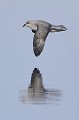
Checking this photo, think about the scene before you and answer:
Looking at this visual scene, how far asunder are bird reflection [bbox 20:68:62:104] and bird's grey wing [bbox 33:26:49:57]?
225 centimetres

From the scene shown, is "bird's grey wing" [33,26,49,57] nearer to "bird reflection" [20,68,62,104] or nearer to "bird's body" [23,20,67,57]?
"bird's body" [23,20,67,57]

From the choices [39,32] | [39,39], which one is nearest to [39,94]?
[39,39]

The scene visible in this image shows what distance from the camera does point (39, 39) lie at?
58.0 feet

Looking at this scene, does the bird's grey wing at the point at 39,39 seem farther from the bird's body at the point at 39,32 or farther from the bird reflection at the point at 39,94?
the bird reflection at the point at 39,94

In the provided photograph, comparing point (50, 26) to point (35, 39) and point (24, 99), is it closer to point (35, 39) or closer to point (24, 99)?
point (35, 39)

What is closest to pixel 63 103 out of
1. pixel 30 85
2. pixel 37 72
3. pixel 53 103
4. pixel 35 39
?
pixel 53 103

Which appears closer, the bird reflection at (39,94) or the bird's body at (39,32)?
the bird reflection at (39,94)

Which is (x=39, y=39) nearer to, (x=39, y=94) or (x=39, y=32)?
(x=39, y=32)

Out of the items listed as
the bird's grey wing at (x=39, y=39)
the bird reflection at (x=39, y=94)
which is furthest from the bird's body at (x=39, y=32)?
the bird reflection at (x=39, y=94)

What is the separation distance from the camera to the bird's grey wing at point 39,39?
687 inches

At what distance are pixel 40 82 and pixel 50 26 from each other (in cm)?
345

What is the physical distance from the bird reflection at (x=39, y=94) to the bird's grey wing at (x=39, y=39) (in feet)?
7.39

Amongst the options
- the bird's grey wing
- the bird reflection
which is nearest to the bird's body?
the bird's grey wing

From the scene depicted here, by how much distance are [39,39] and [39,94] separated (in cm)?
357
